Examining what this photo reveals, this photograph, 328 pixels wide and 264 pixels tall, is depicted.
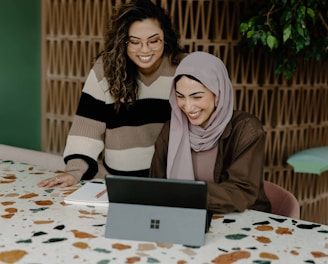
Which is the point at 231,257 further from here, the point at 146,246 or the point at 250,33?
the point at 250,33

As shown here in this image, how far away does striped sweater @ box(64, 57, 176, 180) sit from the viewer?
8.31 ft

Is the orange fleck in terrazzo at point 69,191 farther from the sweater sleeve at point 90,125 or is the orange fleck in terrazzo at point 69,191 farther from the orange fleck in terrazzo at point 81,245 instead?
the orange fleck in terrazzo at point 81,245

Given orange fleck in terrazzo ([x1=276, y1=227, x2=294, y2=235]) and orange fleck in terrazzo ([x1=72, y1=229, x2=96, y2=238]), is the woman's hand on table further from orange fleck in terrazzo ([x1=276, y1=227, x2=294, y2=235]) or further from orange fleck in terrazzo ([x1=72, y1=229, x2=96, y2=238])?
orange fleck in terrazzo ([x1=276, y1=227, x2=294, y2=235])

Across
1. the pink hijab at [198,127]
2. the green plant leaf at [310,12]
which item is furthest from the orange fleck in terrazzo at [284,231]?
the green plant leaf at [310,12]

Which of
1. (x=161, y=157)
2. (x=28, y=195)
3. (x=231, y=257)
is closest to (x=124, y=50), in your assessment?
(x=161, y=157)

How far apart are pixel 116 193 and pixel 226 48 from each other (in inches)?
85.9

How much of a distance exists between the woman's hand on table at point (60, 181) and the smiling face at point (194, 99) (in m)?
0.54

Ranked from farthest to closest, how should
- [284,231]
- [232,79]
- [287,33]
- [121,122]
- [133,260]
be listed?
[232,79] < [287,33] < [121,122] < [284,231] < [133,260]

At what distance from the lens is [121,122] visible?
8.43ft

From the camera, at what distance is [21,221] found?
1761mm

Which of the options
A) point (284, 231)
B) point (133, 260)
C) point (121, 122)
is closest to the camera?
point (133, 260)

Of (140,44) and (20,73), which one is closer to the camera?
(140,44)

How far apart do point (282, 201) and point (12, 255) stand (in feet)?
3.81

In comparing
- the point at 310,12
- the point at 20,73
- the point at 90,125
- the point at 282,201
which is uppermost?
the point at 310,12
